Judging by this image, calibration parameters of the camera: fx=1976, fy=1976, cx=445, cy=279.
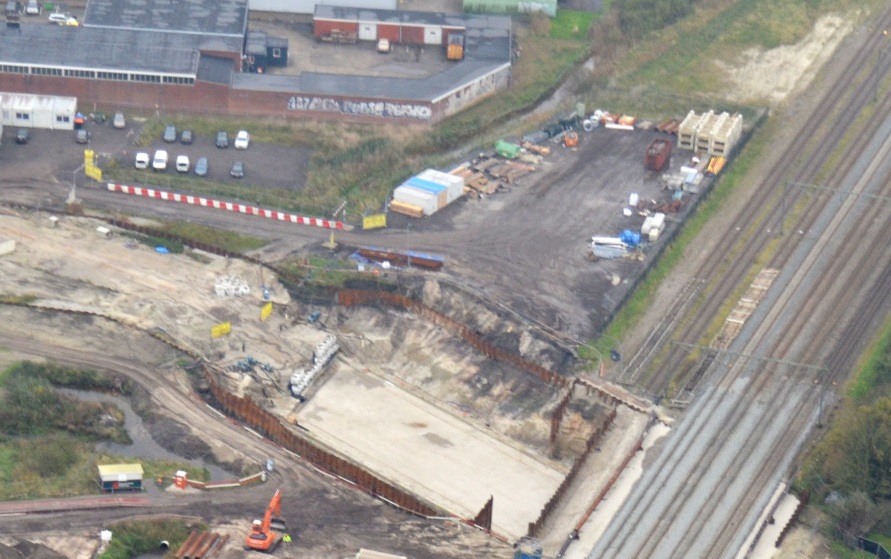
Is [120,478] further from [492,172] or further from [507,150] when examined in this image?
[507,150]

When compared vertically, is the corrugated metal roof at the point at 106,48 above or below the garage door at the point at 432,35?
below

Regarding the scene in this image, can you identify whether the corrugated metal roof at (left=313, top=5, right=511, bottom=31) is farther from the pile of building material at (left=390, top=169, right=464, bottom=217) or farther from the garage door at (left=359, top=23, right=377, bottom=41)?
the pile of building material at (left=390, top=169, right=464, bottom=217)

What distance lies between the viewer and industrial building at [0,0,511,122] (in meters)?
151

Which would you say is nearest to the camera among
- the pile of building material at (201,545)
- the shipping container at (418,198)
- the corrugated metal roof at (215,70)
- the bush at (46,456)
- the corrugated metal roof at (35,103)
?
the pile of building material at (201,545)

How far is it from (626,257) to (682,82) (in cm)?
3053

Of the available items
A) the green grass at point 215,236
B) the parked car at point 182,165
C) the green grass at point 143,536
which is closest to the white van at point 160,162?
the parked car at point 182,165

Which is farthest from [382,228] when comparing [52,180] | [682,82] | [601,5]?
[601,5]

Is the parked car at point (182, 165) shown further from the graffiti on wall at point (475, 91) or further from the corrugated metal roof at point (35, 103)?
the graffiti on wall at point (475, 91)

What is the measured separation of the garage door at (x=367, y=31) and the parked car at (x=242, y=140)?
67.7 ft

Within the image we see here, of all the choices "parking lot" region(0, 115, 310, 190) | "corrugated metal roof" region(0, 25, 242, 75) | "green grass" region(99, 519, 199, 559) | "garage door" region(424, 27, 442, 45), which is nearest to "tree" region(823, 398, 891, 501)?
"green grass" region(99, 519, 199, 559)

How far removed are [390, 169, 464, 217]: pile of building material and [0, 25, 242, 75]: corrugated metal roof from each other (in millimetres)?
22988

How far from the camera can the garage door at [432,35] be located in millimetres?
165000

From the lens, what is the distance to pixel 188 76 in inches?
5965

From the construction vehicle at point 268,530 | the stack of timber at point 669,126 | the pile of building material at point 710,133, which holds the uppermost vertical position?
the pile of building material at point 710,133
